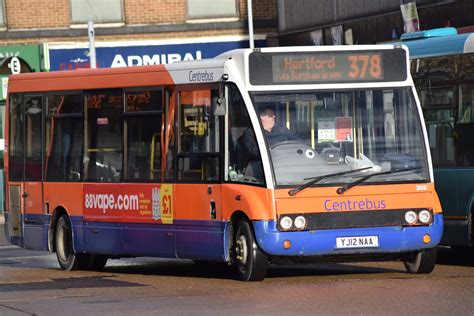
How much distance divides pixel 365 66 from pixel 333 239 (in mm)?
1979

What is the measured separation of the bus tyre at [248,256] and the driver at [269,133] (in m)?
0.77

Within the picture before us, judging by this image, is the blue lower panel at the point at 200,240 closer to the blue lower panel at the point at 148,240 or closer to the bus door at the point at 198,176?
the bus door at the point at 198,176

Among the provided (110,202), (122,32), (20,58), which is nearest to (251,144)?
(110,202)

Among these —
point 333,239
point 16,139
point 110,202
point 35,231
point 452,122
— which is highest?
point 16,139

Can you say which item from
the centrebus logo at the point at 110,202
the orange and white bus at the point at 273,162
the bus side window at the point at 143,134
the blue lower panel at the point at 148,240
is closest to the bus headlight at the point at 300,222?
the orange and white bus at the point at 273,162

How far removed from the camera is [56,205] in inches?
725

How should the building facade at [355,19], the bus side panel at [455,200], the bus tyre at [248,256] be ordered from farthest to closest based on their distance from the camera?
the building facade at [355,19], the bus side panel at [455,200], the bus tyre at [248,256]

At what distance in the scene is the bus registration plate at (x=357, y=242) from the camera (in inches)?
581

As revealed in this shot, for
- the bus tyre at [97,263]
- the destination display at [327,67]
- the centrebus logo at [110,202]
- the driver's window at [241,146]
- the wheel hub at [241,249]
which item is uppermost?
the destination display at [327,67]

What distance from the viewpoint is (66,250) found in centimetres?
1836

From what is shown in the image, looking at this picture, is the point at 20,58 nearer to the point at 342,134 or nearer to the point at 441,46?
the point at 441,46

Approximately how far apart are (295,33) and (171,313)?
23097 millimetres

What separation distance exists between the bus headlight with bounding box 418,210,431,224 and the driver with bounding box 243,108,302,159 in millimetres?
1482

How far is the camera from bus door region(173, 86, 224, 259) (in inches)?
611
